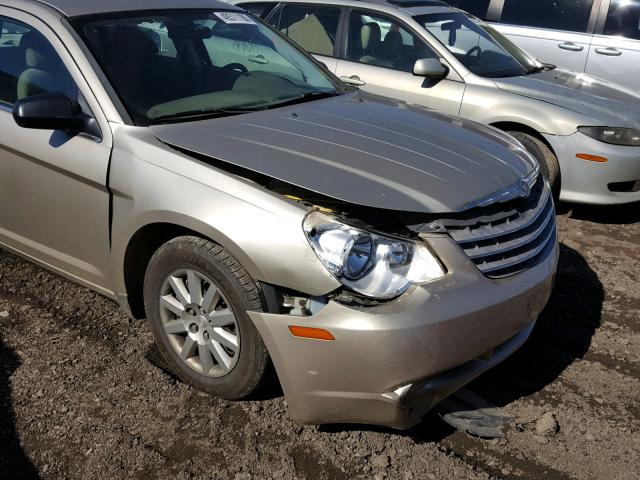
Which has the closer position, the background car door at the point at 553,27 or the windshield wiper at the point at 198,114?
the windshield wiper at the point at 198,114

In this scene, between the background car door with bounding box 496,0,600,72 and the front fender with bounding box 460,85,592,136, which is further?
the background car door with bounding box 496,0,600,72

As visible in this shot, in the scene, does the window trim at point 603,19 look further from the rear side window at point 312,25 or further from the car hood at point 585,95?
the rear side window at point 312,25

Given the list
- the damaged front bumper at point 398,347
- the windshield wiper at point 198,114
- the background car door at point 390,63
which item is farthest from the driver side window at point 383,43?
the damaged front bumper at point 398,347

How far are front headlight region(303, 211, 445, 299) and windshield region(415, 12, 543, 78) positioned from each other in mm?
3692

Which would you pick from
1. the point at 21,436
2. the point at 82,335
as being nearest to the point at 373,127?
the point at 82,335

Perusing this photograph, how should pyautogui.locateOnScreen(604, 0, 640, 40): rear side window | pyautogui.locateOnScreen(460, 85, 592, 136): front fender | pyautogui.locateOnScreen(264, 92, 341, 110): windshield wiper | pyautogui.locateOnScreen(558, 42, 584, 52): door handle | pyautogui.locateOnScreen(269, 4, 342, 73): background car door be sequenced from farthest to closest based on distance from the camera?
1. pyautogui.locateOnScreen(558, 42, 584, 52): door handle
2. pyautogui.locateOnScreen(604, 0, 640, 40): rear side window
3. pyautogui.locateOnScreen(269, 4, 342, 73): background car door
4. pyautogui.locateOnScreen(460, 85, 592, 136): front fender
5. pyautogui.locateOnScreen(264, 92, 341, 110): windshield wiper

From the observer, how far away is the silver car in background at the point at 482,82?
5.29 meters

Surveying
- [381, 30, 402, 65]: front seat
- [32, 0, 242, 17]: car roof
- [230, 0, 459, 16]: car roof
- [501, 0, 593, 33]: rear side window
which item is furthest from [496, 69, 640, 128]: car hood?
[32, 0, 242, 17]: car roof

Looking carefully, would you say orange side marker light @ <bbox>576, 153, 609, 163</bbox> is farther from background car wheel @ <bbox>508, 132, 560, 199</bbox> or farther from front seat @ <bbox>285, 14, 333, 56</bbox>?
front seat @ <bbox>285, 14, 333, 56</bbox>

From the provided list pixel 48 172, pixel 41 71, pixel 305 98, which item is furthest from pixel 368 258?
pixel 41 71

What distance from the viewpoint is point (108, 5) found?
362cm

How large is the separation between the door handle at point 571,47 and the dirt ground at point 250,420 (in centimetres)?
475

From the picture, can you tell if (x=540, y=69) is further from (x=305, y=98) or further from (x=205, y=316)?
(x=205, y=316)

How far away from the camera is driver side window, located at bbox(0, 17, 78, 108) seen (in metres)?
3.32
